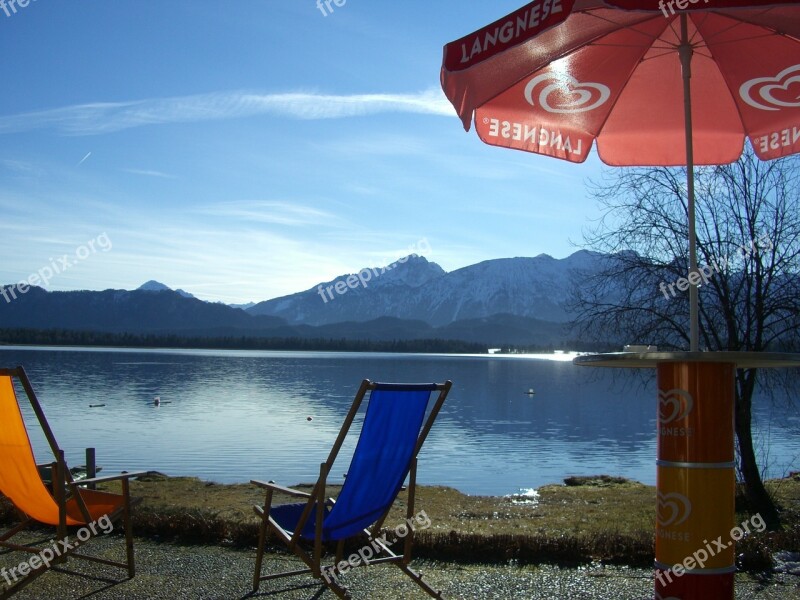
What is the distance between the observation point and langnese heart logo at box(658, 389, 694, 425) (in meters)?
3.23

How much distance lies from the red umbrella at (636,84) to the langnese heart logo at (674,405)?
422 mm

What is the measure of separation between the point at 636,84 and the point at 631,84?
0.03 meters

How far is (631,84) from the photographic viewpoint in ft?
16.5

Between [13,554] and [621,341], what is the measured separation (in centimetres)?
831

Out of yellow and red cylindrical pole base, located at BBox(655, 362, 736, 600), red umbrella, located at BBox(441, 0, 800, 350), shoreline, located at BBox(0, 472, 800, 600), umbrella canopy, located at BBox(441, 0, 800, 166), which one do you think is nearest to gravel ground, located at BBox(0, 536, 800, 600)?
shoreline, located at BBox(0, 472, 800, 600)

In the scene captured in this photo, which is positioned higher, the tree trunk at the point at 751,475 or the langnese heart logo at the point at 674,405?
the langnese heart logo at the point at 674,405

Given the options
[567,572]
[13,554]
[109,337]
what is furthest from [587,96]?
[109,337]

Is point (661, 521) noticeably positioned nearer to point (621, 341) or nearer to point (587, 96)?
point (587, 96)

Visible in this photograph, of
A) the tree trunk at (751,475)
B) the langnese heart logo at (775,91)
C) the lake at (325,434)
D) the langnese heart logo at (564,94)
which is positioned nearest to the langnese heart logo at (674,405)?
the langnese heart logo at (564,94)

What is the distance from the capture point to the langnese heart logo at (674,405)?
323 cm

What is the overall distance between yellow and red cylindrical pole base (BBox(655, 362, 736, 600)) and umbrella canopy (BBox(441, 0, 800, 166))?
5.48 feet

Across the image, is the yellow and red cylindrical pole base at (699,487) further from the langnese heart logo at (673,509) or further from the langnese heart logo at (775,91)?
the langnese heart logo at (775,91)

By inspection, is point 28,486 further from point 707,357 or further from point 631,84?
point 631,84

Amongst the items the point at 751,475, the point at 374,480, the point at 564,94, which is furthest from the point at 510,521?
the point at 564,94
